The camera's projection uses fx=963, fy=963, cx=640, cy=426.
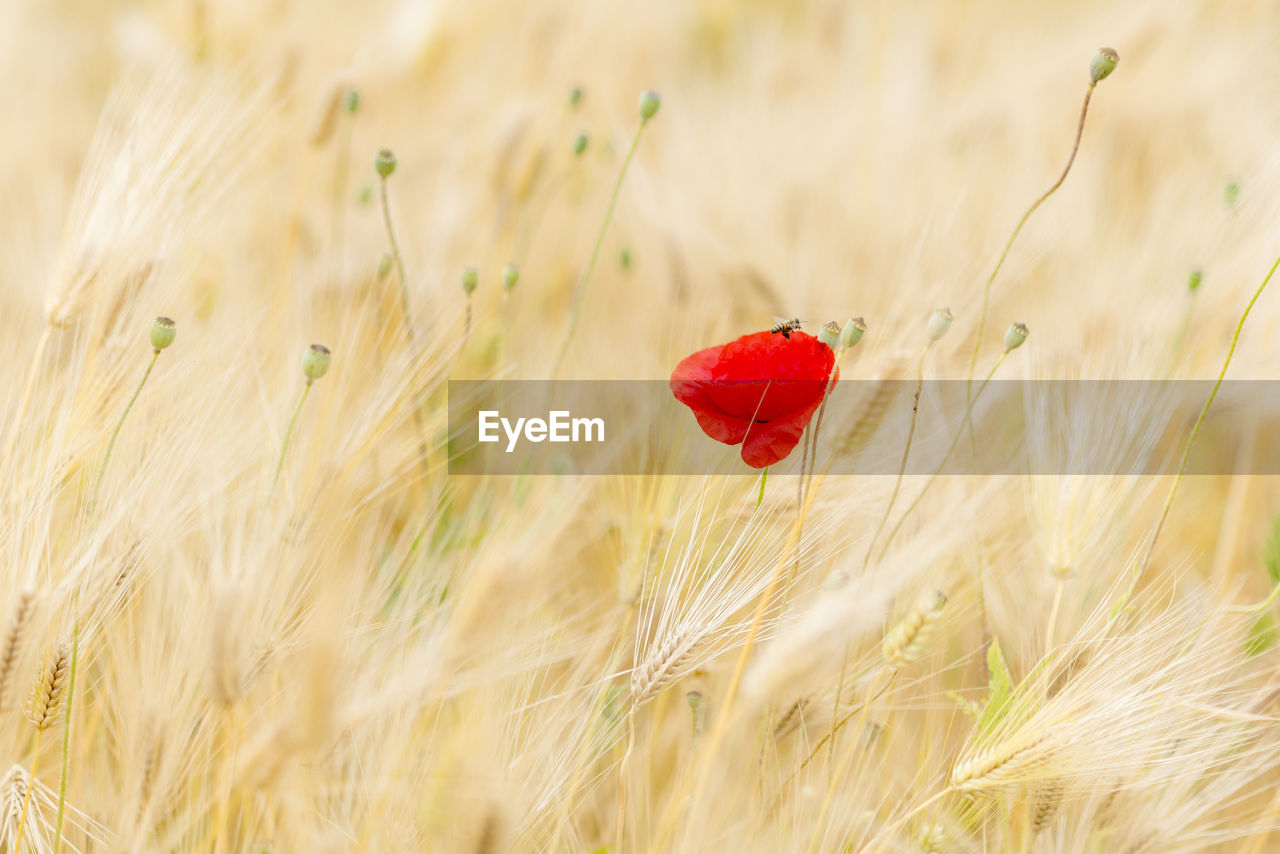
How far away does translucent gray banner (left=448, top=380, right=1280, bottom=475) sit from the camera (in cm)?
72

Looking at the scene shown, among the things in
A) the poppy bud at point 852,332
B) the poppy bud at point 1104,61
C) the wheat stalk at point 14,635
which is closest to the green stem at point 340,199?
the wheat stalk at point 14,635

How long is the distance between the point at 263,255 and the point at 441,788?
2.99 feet

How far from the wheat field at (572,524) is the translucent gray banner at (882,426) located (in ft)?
0.04

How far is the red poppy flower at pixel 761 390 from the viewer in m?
0.65

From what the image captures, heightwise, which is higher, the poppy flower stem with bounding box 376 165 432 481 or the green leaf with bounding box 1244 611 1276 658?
the poppy flower stem with bounding box 376 165 432 481

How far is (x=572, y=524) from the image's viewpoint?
84 centimetres

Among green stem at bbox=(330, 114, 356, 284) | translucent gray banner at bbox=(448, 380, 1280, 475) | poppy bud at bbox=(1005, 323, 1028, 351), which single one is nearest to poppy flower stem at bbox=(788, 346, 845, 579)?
translucent gray banner at bbox=(448, 380, 1280, 475)

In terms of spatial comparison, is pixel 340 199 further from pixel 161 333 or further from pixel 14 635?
pixel 14 635

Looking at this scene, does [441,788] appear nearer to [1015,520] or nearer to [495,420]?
[495,420]

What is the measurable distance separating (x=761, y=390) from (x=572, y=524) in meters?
0.26

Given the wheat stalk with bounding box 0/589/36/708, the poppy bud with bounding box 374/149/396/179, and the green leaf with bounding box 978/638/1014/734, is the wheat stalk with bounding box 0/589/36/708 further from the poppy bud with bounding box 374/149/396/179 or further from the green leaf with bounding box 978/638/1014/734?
the green leaf with bounding box 978/638/1014/734

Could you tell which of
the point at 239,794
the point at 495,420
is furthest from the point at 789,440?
the point at 239,794

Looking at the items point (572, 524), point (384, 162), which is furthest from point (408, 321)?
point (572, 524)

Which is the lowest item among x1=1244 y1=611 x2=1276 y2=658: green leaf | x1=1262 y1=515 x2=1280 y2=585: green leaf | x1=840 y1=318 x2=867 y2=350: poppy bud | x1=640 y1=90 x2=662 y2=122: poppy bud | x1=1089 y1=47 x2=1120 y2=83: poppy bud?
x1=1244 y1=611 x2=1276 y2=658: green leaf
